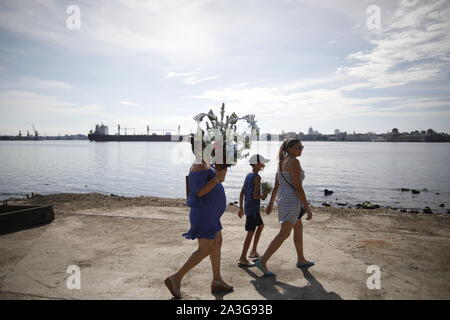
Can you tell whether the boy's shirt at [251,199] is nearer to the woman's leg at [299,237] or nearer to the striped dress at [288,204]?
the striped dress at [288,204]

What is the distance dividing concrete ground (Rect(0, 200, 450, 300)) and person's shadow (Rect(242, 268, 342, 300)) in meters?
0.01

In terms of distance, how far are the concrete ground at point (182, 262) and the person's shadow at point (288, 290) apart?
1cm

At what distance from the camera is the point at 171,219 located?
830cm

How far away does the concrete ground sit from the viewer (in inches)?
156

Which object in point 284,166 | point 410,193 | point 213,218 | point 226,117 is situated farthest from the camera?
point 410,193

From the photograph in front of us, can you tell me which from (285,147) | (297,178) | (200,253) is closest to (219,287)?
(200,253)

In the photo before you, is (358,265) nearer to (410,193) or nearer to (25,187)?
(410,193)

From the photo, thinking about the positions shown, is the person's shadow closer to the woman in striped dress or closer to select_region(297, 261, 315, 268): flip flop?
the woman in striped dress

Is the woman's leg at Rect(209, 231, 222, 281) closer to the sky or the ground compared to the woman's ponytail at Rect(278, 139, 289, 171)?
closer to the ground

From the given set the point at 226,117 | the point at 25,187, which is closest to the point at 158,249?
the point at 226,117

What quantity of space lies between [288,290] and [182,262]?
6.25ft
